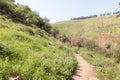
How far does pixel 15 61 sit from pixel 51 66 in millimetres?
2596

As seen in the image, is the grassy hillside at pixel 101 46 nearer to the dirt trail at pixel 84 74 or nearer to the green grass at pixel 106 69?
the green grass at pixel 106 69

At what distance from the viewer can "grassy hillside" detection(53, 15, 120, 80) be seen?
22.0 meters

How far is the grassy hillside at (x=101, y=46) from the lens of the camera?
22.0m

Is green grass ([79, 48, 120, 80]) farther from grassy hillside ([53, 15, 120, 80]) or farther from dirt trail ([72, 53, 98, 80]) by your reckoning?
dirt trail ([72, 53, 98, 80])

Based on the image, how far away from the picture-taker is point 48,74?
496 inches

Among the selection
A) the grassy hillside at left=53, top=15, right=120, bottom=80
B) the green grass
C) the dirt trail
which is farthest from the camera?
the grassy hillside at left=53, top=15, right=120, bottom=80

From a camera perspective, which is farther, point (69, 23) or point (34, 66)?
point (69, 23)

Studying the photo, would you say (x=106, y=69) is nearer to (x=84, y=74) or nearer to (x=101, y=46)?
(x=84, y=74)

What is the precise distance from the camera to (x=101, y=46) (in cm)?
6538

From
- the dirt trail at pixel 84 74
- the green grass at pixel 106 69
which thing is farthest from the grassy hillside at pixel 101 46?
the dirt trail at pixel 84 74

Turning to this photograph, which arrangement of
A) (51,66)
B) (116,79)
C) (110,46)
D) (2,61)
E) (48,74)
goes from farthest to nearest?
(110,46) → (116,79) → (51,66) → (48,74) → (2,61)

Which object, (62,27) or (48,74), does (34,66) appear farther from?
(62,27)

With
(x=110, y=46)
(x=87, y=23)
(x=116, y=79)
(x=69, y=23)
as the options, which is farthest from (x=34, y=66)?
(x=69, y=23)

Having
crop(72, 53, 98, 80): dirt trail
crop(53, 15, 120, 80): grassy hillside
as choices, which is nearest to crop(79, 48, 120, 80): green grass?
crop(53, 15, 120, 80): grassy hillside
